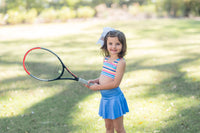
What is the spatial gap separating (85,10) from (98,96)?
65.5 ft

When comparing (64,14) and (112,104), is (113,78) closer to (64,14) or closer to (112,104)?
(112,104)

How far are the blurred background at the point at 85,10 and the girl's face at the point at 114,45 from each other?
20.2 m

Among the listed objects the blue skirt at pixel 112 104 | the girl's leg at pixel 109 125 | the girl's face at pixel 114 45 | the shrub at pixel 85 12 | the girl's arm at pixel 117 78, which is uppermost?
the girl's face at pixel 114 45

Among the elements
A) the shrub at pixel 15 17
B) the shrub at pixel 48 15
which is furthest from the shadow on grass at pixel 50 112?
the shrub at pixel 48 15

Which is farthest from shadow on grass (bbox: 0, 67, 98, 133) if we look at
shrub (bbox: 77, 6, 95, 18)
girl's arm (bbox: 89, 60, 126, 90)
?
shrub (bbox: 77, 6, 95, 18)

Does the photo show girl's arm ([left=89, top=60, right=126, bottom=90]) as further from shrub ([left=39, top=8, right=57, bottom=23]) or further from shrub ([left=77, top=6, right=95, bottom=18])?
shrub ([left=77, top=6, right=95, bottom=18])

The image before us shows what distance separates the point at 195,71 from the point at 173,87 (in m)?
1.43

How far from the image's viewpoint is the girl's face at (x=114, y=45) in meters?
2.97

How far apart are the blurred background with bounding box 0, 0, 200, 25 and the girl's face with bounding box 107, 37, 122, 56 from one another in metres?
20.2

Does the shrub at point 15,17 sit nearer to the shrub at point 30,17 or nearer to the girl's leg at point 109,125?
the shrub at point 30,17

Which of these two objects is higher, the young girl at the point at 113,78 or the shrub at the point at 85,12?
the young girl at the point at 113,78

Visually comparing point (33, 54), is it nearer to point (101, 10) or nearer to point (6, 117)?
point (6, 117)

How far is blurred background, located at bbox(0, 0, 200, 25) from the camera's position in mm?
22711

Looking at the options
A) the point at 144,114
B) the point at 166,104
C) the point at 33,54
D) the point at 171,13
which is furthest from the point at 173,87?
the point at 171,13
